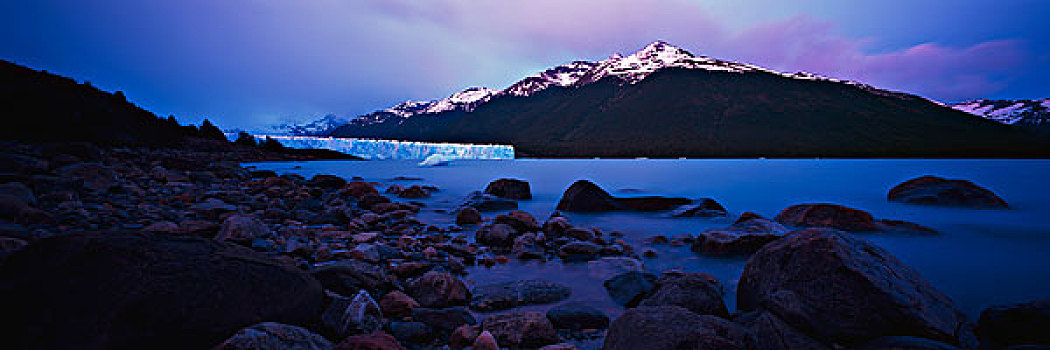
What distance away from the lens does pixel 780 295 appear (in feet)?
11.2

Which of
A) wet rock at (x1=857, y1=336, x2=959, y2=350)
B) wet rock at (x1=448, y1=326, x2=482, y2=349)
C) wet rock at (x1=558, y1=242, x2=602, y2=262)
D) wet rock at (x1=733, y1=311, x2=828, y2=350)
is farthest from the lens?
wet rock at (x1=558, y1=242, x2=602, y2=262)

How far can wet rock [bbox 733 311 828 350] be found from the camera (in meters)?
2.88

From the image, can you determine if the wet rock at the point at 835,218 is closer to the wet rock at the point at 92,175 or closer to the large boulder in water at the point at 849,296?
the large boulder in water at the point at 849,296

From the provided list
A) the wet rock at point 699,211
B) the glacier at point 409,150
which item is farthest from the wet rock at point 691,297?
the glacier at point 409,150

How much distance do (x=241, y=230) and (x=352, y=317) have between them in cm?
357

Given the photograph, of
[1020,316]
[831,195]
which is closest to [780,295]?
[1020,316]

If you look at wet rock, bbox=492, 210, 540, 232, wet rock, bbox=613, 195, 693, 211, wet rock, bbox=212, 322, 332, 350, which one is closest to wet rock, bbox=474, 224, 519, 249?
wet rock, bbox=492, 210, 540, 232

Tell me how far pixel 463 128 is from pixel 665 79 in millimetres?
86755

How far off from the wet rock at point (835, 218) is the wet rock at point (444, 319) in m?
8.52

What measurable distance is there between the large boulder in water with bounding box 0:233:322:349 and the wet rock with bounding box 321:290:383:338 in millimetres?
180

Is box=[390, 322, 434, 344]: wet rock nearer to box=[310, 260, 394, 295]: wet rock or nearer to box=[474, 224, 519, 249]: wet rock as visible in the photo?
box=[310, 260, 394, 295]: wet rock

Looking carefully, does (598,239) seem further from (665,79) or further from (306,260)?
(665,79)

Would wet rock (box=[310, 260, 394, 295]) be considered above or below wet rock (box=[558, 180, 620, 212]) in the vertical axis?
above

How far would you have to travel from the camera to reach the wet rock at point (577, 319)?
3660 millimetres
